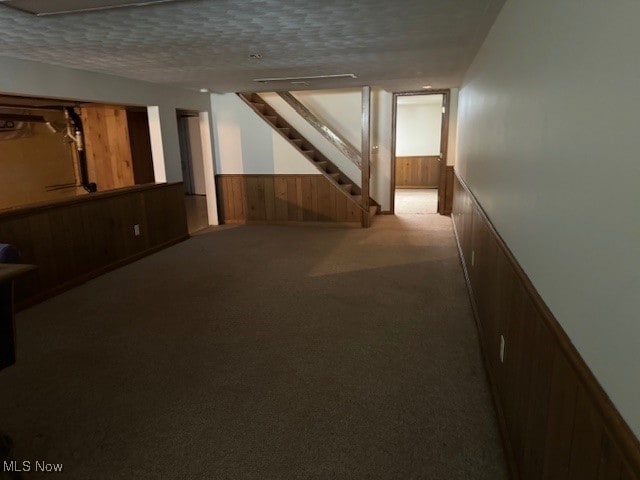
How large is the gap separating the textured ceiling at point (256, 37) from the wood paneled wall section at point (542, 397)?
1580 mm

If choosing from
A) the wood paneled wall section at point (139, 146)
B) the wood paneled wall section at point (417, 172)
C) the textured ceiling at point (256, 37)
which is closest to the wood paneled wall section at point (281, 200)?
the wood paneled wall section at point (139, 146)

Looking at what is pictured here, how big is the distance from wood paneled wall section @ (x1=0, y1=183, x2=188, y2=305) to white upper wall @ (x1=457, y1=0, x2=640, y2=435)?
385 cm

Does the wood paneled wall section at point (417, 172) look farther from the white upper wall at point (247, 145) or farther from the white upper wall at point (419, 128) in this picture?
the white upper wall at point (247, 145)

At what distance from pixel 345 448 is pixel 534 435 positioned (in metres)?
0.83

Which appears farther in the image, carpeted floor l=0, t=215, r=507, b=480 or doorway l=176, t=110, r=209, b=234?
doorway l=176, t=110, r=209, b=234

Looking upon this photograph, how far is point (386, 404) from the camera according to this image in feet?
7.34

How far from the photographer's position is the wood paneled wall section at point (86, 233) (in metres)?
3.69

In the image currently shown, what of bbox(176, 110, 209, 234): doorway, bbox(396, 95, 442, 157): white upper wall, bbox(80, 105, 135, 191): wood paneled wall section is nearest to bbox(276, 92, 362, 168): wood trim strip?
bbox(80, 105, 135, 191): wood paneled wall section

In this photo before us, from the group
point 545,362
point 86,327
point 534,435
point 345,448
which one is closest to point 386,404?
point 345,448

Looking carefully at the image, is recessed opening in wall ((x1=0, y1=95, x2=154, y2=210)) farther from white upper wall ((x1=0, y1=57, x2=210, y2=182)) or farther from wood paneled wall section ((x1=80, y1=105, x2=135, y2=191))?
white upper wall ((x1=0, y1=57, x2=210, y2=182))

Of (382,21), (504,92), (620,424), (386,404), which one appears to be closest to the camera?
(620,424)

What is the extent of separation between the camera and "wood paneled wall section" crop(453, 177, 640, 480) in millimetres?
889

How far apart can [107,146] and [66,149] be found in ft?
2.27

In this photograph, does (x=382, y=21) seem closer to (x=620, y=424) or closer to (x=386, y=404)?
(x=386, y=404)
